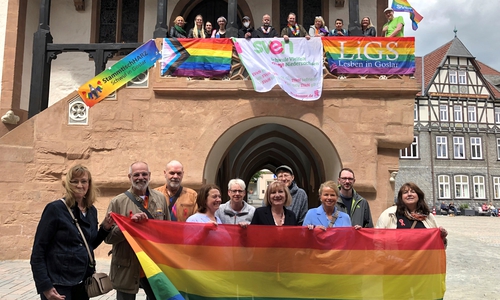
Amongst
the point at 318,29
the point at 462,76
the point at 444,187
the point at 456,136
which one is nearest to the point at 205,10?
the point at 318,29

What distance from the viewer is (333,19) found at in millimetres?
11867

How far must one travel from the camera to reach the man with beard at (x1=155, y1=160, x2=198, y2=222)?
14.8 ft

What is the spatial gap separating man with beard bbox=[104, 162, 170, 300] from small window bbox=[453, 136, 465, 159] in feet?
125

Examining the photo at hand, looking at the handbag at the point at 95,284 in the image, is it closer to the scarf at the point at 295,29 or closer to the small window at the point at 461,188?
the scarf at the point at 295,29

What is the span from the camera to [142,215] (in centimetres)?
380

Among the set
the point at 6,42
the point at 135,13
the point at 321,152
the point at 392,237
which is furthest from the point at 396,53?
the point at 6,42

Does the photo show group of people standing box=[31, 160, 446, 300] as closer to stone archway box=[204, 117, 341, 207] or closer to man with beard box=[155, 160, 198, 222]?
man with beard box=[155, 160, 198, 222]

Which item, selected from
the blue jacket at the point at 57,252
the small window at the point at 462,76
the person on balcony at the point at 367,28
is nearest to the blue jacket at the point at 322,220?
the blue jacket at the point at 57,252

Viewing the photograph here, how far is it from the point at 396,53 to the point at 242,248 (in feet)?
18.4

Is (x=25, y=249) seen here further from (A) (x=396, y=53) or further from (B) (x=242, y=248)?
(A) (x=396, y=53)

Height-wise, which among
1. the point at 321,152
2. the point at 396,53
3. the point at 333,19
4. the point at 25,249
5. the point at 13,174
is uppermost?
the point at 333,19

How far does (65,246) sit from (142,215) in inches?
29.8

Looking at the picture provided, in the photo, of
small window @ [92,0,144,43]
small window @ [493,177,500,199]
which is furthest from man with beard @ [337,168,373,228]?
small window @ [493,177,500,199]

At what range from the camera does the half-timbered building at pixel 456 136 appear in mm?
36656
